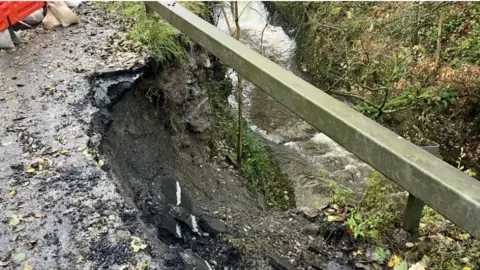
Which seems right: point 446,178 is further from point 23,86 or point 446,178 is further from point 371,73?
point 371,73

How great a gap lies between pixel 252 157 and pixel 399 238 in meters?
3.98

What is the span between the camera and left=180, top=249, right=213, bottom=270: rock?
2602 mm

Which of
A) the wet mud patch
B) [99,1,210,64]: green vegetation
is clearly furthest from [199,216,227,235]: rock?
[99,1,210,64]: green vegetation

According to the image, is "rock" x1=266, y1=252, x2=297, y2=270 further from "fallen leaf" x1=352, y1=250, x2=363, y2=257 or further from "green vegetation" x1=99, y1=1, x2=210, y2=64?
"green vegetation" x1=99, y1=1, x2=210, y2=64

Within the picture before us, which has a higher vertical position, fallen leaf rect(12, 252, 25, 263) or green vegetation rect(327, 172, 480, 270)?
fallen leaf rect(12, 252, 25, 263)

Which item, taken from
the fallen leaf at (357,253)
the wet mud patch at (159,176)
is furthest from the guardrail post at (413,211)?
the wet mud patch at (159,176)

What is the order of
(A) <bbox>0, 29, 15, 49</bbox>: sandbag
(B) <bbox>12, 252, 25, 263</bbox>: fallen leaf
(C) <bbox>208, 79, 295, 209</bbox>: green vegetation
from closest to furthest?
(B) <bbox>12, 252, 25, 263</bbox>: fallen leaf → (A) <bbox>0, 29, 15, 49</bbox>: sandbag → (C) <bbox>208, 79, 295, 209</bbox>: green vegetation

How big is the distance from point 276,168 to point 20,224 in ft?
16.6

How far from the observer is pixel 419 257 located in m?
2.85

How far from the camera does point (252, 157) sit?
6.89 m

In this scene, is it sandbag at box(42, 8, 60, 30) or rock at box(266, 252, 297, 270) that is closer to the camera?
rock at box(266, 252, 297, 270)

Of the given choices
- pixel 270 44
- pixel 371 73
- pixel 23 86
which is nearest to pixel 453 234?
pixel 23 86

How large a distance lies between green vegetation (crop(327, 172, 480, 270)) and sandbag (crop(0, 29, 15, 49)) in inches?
165

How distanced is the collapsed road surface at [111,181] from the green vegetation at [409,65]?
2310 mm
